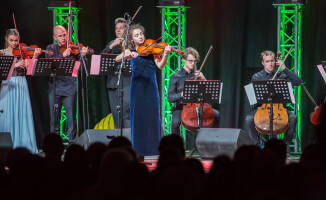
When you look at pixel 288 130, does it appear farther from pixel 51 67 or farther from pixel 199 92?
pixel 51 67

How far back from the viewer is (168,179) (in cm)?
246

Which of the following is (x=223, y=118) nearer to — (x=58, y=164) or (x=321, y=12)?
(x=321, y=12)

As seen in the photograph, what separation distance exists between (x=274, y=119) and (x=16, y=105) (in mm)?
3829

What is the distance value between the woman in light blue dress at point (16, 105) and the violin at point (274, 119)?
3380mm

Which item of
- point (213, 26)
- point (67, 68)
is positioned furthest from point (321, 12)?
point (67, 68)

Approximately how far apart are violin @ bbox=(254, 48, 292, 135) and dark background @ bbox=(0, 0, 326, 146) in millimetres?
1296

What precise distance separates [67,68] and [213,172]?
475cm

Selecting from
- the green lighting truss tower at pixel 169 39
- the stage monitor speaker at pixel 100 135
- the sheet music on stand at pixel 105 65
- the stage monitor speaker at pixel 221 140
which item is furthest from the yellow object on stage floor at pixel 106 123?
the stage monitor speaker at pixel 221 140

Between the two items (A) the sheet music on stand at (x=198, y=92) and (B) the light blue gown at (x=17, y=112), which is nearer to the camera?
(A) the sheet music on stand at (x=198, y=92)

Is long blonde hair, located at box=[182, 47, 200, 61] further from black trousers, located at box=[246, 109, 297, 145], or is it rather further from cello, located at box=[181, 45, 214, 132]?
black trousers, located at box=[246, 109, 297, 145]

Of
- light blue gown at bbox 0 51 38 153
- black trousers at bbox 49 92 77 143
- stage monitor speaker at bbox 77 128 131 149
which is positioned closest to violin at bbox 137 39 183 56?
stage monitor speaker at bbox 77 128 131 149

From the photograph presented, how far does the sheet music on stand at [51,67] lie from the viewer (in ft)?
23.5

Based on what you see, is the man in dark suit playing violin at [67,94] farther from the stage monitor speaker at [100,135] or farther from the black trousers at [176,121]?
the black trousers at [176,121]

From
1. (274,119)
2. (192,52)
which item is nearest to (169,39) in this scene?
(192,52)
